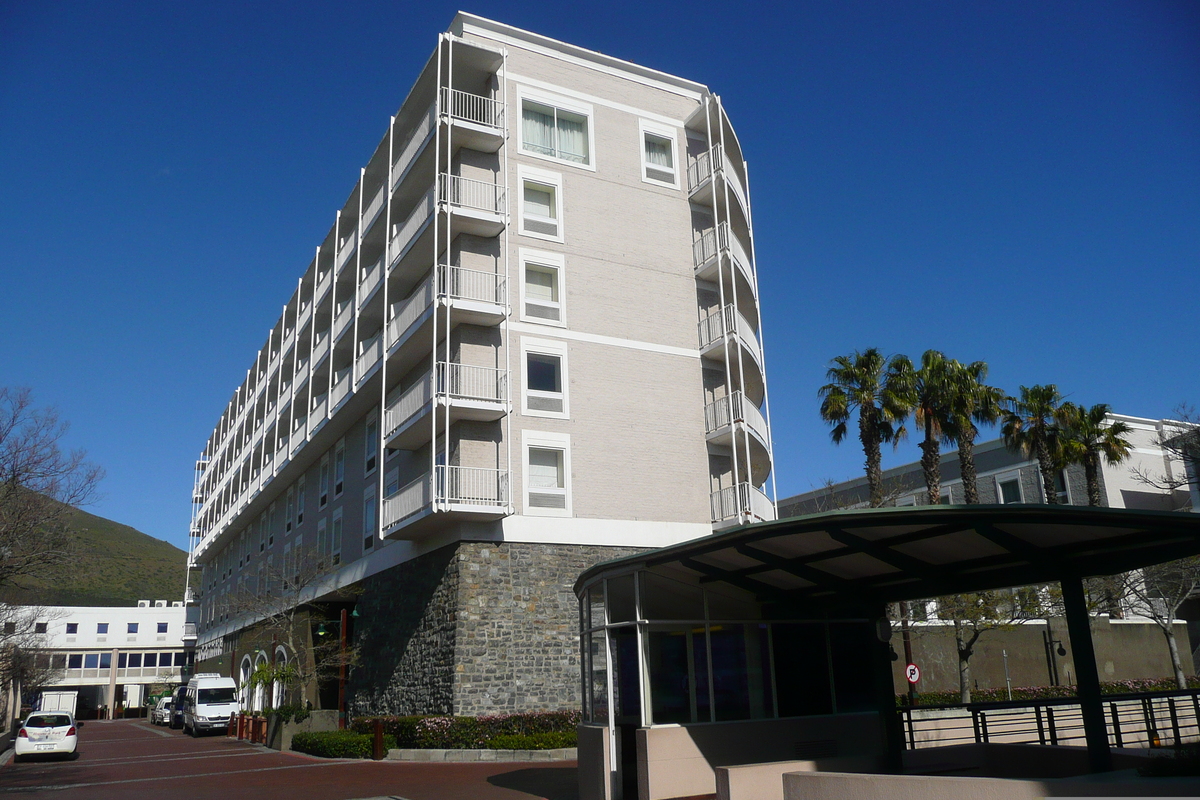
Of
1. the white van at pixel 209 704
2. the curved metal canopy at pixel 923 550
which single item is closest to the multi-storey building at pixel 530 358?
the white van at pixel 209 704

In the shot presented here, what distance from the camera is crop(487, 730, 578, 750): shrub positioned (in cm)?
2242

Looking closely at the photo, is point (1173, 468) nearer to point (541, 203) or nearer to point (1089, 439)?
point (1089, 439)

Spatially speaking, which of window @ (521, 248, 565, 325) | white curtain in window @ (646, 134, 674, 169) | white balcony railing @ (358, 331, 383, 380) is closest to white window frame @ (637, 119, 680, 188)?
white curtain in window @ (646, 134, 674, 169)

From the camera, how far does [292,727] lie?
3000 centimetres

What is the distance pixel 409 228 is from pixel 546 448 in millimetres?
8767

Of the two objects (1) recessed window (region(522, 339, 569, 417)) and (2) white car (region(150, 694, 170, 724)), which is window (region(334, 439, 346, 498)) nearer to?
(1) recessed window (region(522, 339, 569, 417))

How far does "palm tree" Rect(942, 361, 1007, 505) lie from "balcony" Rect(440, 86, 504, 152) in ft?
64.9

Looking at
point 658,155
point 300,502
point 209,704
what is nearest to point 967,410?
point 658,155

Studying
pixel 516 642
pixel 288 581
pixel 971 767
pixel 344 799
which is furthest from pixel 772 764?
pixel 288 581

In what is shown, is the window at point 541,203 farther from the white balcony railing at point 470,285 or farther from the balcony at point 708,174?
the balcony at point 708,174

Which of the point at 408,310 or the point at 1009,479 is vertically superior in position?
the point at 408,310

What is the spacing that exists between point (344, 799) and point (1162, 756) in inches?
489

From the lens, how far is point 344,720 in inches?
1272

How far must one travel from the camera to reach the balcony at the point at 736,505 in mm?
28422
